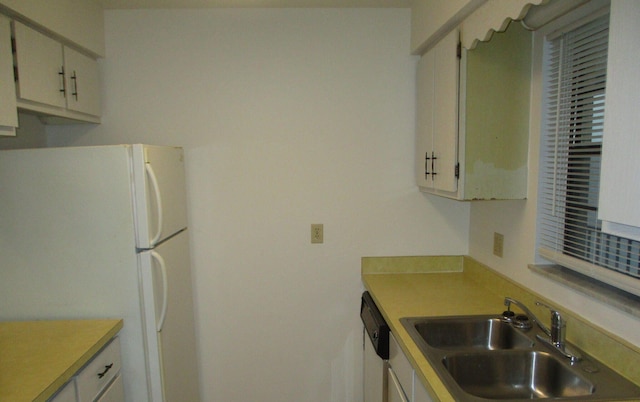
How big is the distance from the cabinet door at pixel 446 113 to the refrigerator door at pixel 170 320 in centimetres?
141

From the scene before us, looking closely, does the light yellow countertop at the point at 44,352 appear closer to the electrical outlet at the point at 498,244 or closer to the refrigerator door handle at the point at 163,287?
the refrigerator door handle at the point at 163,287

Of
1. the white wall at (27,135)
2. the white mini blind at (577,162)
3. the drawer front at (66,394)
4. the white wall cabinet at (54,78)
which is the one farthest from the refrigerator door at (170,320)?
the white mini blind at (577,162)

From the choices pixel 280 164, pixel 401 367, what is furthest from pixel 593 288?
pixel 280 164

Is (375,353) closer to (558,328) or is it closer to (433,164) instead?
(558,328)

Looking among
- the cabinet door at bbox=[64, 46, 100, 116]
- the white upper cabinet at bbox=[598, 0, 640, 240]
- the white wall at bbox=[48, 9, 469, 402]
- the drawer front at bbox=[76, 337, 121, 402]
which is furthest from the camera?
the white wall at bbox=[48, 9, 469, 402]

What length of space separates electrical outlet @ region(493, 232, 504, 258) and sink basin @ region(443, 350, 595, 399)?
2.16ft

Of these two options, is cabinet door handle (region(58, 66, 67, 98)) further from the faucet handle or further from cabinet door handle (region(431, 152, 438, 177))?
the faucet handle

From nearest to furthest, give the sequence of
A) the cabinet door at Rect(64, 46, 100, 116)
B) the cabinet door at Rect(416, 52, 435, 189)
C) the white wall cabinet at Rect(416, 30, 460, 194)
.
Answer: the white wall cabinet at Rect(416, 30, 460, 194) → the cabinet door at Rect(64, 46, 100, 116) → the cabinet door at Rect(416, 52, 435, 189)

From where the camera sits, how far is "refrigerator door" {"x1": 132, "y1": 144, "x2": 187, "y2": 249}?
5.33 feet

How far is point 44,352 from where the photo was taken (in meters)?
1.42

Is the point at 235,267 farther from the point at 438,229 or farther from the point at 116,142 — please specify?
the point at 438,229

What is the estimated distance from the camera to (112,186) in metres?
1.62

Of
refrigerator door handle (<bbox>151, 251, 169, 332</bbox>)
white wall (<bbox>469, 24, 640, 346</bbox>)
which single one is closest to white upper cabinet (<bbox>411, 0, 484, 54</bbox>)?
white wall (<bbox>469, 24, 640, 346</bbox>)

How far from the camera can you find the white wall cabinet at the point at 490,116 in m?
1.66
